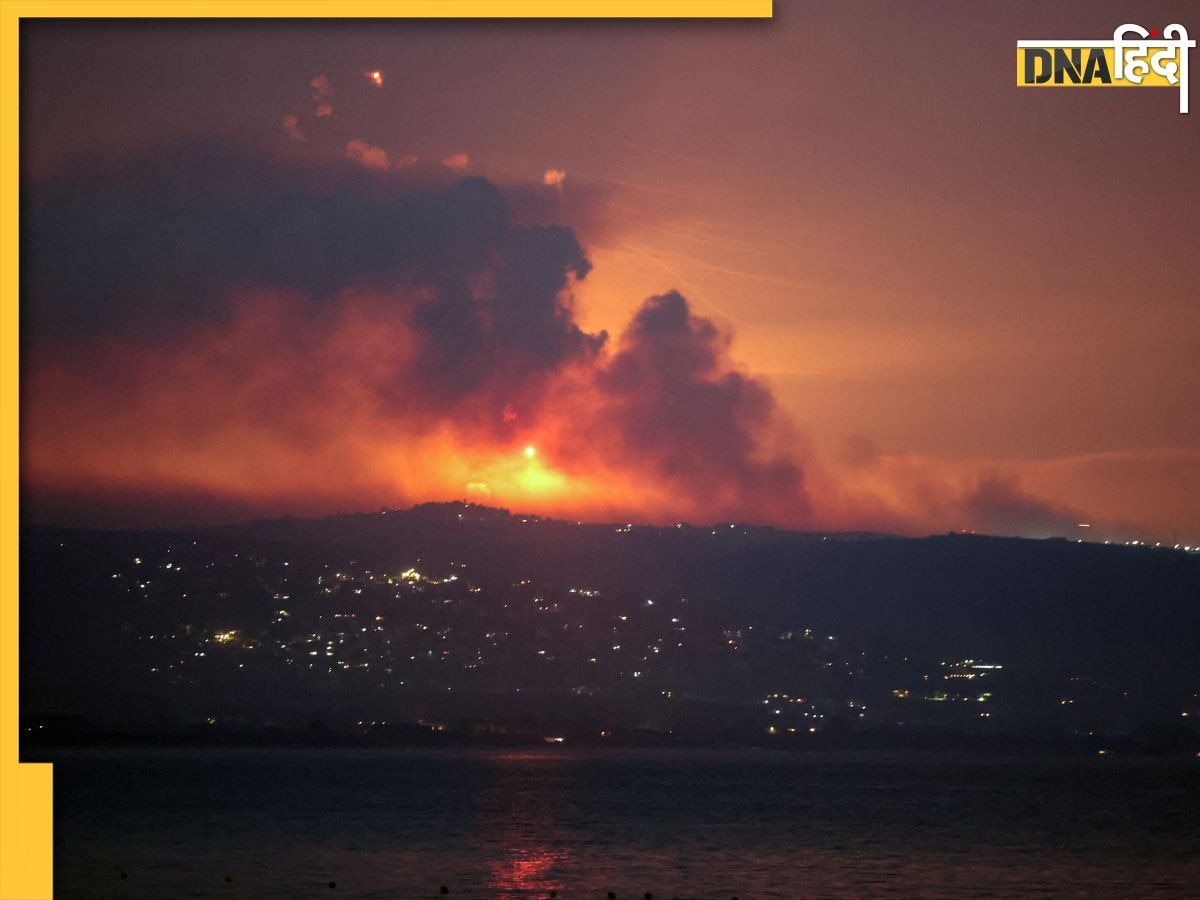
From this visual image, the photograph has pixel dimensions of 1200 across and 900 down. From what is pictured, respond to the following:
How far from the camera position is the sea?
18.5 m

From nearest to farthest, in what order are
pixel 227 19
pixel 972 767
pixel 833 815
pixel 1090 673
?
pixel 227 19 → pixel 833 815 → pixel 972 767 → pixel 1090 673

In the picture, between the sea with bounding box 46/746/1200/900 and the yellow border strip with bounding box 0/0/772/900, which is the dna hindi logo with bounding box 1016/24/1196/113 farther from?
the sea with bounding box 46/746/1200/900

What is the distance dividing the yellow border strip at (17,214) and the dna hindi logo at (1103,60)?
377cm

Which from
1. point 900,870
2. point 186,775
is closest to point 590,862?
point 900,870

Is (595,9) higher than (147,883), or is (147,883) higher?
(595,9)

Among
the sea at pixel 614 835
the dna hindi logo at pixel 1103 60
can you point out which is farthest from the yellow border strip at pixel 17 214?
the sea at pixel 614 835

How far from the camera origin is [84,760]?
60531 mm

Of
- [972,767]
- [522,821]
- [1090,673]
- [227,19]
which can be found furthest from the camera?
[1090,673]

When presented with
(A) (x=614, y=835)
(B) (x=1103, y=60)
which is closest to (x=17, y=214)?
(B) (x=1103, y=60)

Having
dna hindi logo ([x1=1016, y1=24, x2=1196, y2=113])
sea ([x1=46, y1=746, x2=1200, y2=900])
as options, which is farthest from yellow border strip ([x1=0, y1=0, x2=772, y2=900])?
sea ([x1=46, y1=746, x2=1200, y2=900])

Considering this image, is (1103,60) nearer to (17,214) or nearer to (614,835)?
(17,214)

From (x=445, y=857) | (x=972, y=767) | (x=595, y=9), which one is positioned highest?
(x=595, y=9)

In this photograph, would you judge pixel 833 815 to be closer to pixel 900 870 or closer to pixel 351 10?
pixel 900 870

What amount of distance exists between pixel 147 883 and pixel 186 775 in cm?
3407
